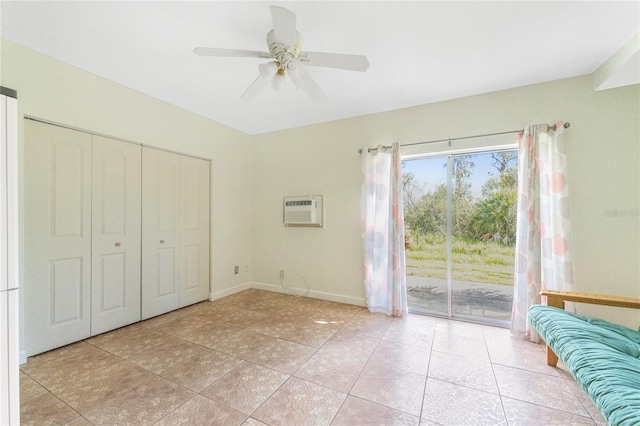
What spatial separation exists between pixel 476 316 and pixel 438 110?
7.74ft

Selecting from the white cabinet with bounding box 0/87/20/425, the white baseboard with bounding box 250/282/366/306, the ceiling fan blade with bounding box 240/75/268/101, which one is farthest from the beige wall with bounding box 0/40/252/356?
the white cabinet with bounding box 0/87/20/425

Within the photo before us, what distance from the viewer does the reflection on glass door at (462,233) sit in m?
2.65

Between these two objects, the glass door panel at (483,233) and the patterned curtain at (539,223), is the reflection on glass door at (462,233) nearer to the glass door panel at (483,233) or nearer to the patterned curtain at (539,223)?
the glass door panel at (483,233)

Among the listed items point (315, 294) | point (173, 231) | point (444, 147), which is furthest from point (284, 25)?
point (315, 294)

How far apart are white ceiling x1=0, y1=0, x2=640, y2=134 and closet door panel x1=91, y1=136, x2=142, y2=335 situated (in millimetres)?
778

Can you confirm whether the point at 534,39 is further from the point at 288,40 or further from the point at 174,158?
the point at 174,158

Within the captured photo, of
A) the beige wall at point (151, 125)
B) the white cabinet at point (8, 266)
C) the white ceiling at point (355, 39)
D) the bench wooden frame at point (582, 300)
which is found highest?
the white ceiling at point (355, 39)

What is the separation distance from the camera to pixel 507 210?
262cm

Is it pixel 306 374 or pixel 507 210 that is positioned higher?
pixel 507 210

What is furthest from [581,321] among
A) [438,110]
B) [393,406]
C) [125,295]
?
[125,295]

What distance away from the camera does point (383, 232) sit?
2.98 m

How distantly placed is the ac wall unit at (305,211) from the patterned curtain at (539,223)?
7.28 ft

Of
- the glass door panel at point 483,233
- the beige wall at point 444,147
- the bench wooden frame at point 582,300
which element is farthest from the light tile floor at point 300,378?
the beige wall at point 444,147

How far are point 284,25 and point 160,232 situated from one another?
2.57 meters
